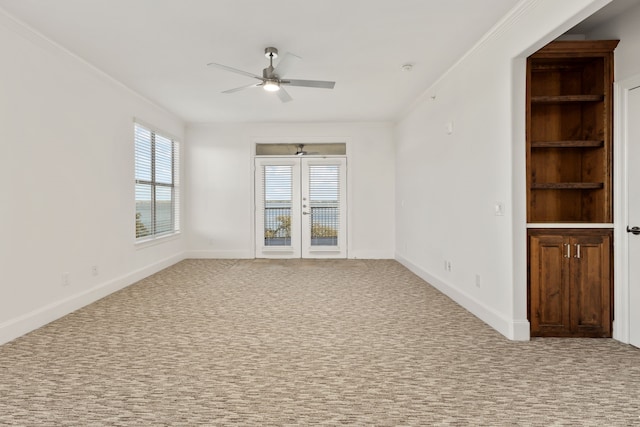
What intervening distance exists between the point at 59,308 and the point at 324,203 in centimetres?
476

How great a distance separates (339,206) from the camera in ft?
23.9

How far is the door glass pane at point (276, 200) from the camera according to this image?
24.0ft

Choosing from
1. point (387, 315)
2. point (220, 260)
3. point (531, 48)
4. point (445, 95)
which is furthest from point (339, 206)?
point (531, 48)

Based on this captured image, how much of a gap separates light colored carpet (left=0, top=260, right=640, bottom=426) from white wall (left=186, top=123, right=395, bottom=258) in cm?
322

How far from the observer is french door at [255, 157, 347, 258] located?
23.9ft

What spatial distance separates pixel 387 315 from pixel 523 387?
154 centimetres

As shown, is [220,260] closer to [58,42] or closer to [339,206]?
[339,206]

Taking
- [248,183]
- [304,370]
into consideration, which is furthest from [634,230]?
[248,183]

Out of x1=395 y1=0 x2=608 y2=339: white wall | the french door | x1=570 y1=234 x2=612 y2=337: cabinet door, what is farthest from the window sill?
x1=570 y1=234 x2=612 y2=337: cabinet door

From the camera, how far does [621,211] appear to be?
294 cm

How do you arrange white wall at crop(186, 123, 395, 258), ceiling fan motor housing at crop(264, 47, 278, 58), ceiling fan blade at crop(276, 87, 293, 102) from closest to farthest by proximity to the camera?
1. ceiling fan motor housing at crop(264, 47, 278, 58)
2. ceiling fan blade at crop(276, 87, 293, 102)
3. white wall at crop(186, 123, 395, 258)

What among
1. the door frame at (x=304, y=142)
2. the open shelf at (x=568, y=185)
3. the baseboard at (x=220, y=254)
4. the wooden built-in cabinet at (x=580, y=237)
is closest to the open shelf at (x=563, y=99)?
the wooden built-in cabinet at (x=580, y=237)

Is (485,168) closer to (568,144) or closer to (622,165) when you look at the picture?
(568,144)

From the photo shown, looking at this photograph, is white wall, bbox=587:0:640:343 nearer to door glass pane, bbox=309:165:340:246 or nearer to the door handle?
the door handle
